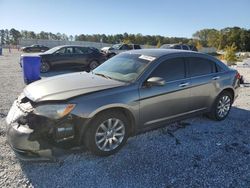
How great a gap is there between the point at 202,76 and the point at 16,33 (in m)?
97.4

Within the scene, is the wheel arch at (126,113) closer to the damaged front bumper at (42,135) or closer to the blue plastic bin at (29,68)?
the damaged front bumper at (42,135)

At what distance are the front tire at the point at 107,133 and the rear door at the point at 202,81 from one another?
5.57 feet

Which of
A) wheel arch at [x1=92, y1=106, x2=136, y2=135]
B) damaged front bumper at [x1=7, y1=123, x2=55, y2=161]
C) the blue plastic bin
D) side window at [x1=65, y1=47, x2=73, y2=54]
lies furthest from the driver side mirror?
side window at [x1=65, y1=47, x2=73, y2=54]

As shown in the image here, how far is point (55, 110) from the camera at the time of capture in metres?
3.38

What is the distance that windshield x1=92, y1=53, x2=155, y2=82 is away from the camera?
168 inches

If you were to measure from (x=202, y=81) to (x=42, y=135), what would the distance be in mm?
3234

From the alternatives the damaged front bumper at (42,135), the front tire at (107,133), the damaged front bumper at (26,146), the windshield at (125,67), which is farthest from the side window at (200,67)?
the damaged front bumper at (26,146)

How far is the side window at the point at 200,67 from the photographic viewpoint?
195 inches

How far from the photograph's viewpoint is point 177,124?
5.28 metres

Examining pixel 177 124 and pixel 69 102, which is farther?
pixel 177 124

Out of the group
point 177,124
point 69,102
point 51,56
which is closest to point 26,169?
point 69,102

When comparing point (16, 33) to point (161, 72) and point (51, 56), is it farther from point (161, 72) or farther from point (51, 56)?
point (161, 72)

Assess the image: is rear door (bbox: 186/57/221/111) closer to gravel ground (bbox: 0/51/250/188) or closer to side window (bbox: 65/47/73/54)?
gravel ground (bbox: 0/51/250/188)

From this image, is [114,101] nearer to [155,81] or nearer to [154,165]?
[155,81]
